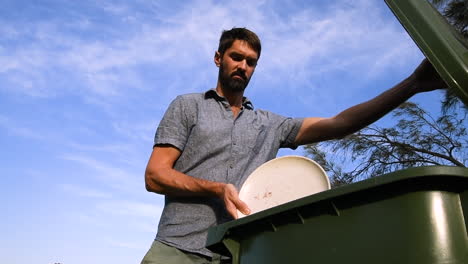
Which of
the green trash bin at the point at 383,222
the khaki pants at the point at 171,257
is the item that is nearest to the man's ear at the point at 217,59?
the khaki pants at the point at 171,257

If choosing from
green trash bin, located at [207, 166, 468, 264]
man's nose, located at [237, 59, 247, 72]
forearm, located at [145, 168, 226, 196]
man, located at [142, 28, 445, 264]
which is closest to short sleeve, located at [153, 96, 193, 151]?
man, located at [142, 28, 445, 264]

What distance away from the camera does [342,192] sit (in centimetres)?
157

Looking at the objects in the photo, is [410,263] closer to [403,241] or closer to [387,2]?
[403,241]

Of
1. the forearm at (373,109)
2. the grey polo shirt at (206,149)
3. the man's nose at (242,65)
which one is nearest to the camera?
the forearm at (373,109)

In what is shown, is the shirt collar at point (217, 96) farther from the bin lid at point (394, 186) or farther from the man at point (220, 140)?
the bin lid at point (394, 186)

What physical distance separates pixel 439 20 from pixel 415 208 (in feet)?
2.77

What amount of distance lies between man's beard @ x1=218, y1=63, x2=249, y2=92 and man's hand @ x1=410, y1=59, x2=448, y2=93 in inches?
40.0

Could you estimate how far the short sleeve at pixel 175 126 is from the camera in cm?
270

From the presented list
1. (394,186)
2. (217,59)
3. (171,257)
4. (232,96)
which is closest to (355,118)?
(232,96)

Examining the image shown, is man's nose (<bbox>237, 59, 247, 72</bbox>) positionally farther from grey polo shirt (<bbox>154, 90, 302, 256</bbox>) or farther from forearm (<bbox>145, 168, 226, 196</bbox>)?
forearm (<bbox>145, 168, 226, 196</bbox>)

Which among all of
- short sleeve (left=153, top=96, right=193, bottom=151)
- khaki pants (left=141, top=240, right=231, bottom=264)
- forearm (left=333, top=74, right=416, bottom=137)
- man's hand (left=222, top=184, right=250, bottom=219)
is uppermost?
short sleeve (left=153, top=96, right=193, bottom=151)

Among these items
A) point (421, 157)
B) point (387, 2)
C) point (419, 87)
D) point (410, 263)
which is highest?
point (421, 157)

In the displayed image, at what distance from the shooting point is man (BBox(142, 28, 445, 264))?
2.45 metres

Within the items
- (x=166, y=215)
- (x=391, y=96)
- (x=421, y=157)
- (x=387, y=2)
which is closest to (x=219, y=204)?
(x=166, y=215)
